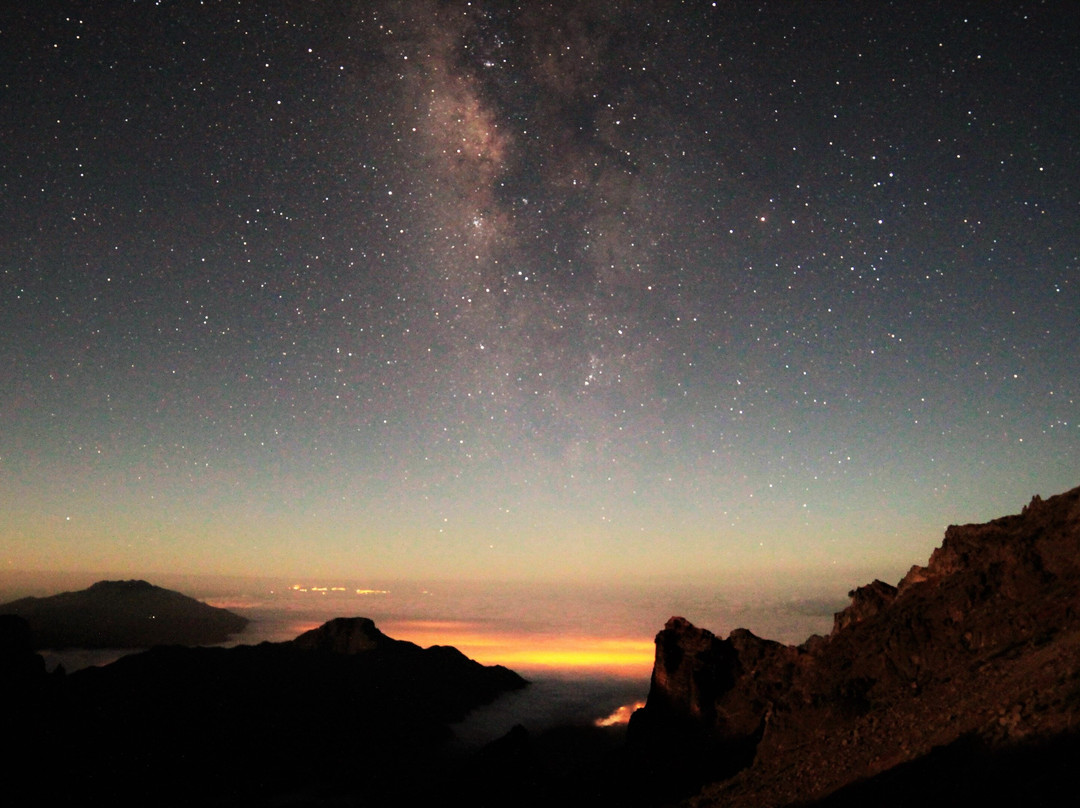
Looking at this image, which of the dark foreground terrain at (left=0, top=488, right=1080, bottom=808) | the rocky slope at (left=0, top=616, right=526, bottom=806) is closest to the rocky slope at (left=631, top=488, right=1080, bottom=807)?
the dark foreground terrain at (left=0, top=488, right=1080, bottom=808)

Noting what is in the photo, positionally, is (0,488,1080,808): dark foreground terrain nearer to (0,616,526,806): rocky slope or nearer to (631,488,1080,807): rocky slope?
(631,488,1080,807): rocky slope

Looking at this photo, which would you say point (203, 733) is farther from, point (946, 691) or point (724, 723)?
point (946, 691)

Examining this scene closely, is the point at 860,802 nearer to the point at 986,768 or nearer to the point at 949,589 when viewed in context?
the point at 986,768

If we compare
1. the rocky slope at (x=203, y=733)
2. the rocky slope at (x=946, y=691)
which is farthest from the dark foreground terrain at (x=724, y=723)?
the rocky slope at (x=203, y=733)

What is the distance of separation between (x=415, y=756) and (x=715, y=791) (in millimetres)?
145324

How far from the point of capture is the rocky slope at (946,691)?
57.4 feet

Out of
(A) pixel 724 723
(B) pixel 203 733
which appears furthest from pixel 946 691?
(B) pixel 203 733

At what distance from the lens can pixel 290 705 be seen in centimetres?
16062

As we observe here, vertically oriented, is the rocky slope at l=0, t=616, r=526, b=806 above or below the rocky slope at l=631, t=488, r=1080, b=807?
below

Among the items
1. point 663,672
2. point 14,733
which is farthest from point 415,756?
point 663,672

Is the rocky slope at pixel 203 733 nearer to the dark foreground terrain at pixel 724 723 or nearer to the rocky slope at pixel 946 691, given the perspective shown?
the dark foreground terrain at pixel 724 723

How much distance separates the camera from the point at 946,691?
26672 millimetres

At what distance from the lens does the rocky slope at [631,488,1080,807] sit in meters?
17.5

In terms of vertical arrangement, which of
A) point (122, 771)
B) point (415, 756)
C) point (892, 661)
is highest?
point (892, 661)
